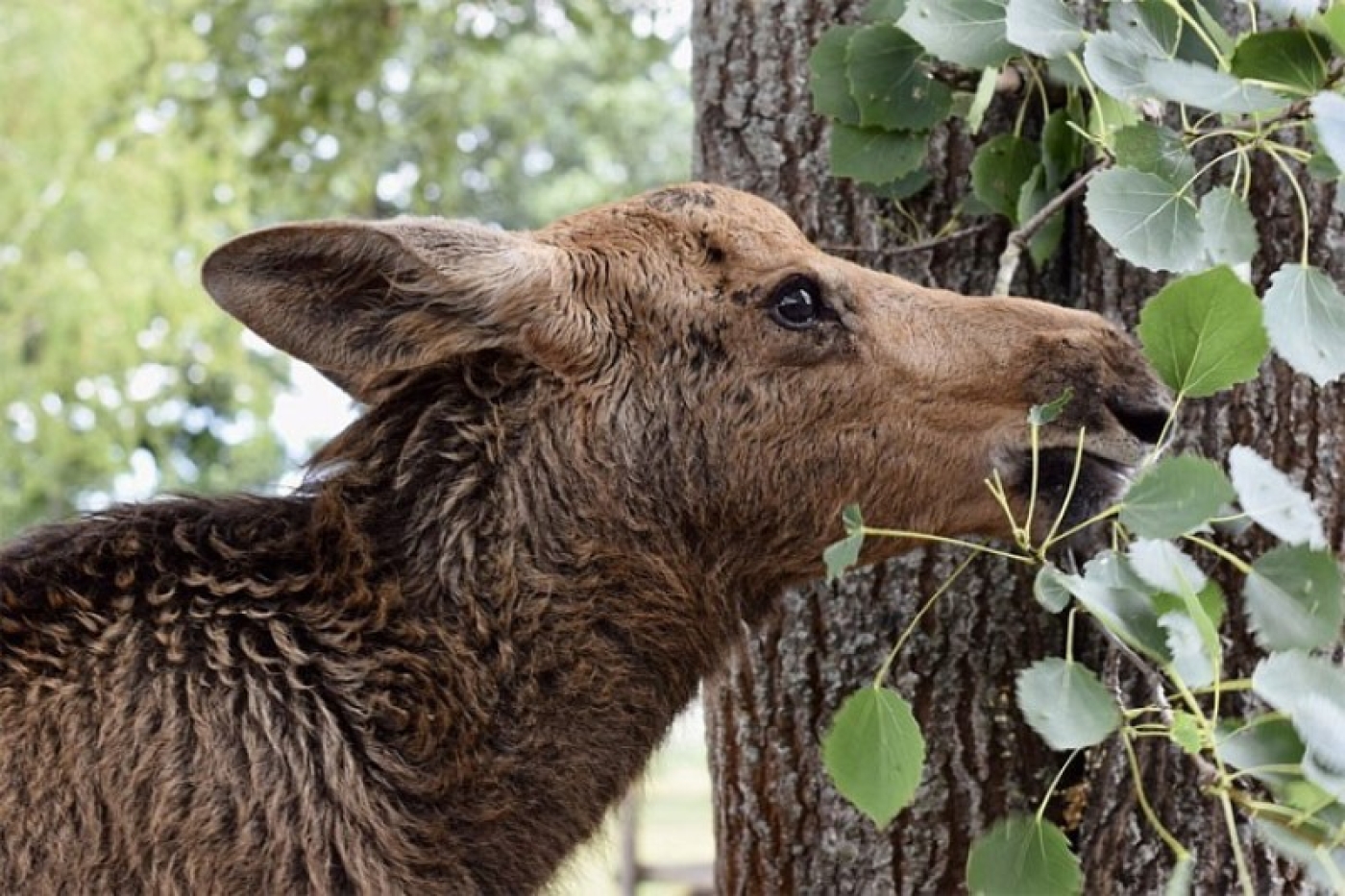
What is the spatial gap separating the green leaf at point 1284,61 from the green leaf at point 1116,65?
0.16 metres

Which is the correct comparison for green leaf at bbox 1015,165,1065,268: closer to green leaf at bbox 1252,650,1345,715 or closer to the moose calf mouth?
the moose calf mouth

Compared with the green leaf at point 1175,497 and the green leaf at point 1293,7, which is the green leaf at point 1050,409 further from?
the green leaf at point 1293,7

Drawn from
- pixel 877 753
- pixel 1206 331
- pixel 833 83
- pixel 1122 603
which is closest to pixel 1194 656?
pixel 1122 603

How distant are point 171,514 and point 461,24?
313 inches

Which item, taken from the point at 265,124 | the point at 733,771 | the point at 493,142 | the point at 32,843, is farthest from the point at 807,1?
the point at 493,142

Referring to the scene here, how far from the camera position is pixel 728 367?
3.79 metres

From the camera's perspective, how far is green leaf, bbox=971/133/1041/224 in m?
4.21

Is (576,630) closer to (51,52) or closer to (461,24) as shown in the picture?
(461,24)

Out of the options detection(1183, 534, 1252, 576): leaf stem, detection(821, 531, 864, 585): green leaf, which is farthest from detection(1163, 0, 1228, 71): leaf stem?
detection(821, 531, 864, 585): green leaf

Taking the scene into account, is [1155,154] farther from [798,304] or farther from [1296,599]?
[1296,599]

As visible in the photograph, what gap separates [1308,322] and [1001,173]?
1345mm

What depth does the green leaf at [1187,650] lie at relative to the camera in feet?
8.95

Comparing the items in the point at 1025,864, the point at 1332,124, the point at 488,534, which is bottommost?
the point at 1025,864

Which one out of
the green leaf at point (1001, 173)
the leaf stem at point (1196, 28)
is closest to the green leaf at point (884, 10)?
the green leaf at point (1001, 173)
